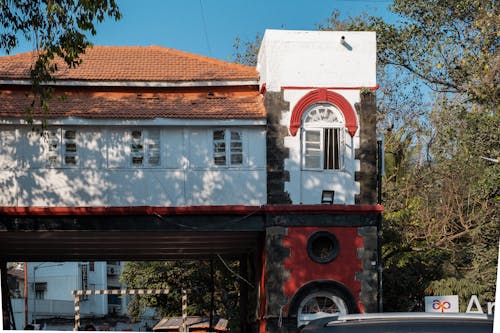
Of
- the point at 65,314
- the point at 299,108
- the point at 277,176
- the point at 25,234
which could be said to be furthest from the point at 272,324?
the point at 65,314

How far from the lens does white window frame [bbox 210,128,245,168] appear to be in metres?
20.2

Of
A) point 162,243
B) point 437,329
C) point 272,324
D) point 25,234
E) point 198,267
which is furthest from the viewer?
point 198,267

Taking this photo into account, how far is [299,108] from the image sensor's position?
65.9 feet

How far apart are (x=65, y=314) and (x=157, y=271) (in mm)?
14423

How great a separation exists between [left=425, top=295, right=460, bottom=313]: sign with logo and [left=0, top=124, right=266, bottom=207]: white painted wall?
4769 mm

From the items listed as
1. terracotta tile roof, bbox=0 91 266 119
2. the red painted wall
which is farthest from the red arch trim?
the red painted wall

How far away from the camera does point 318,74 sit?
2011 centimetres

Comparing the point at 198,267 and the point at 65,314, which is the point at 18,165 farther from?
the point at 65,314

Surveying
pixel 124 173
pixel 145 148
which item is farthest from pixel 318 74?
pixel 124 173

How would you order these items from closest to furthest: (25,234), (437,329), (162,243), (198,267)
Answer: (437,329)
(25,234)
(162,243)
(198,267)

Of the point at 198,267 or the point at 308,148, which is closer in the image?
the point at 308,148

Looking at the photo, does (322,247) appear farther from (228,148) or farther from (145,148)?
(145,148)

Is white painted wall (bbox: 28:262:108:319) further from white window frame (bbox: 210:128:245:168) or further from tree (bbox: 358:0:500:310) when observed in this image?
white window frame (bbox: 210:128:245:168)

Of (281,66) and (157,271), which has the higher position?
(281,66)
